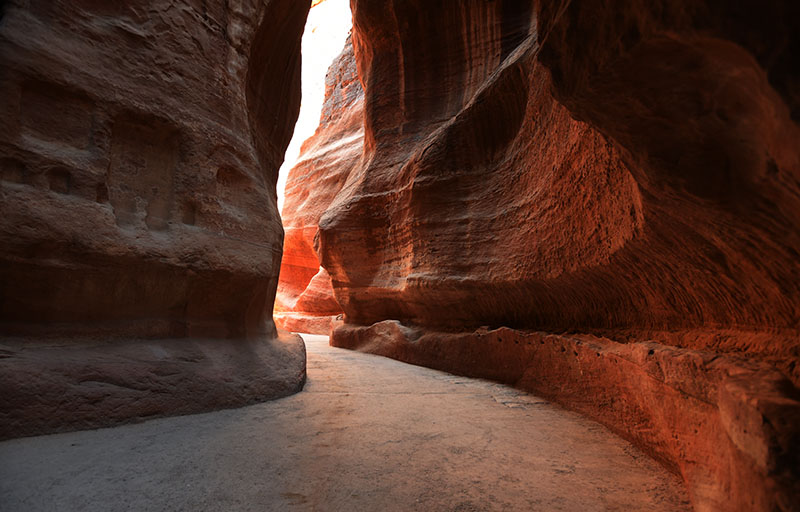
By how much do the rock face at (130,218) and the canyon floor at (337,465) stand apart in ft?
1.14

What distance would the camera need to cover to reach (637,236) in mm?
2023

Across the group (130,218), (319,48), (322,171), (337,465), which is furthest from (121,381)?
(319,48)

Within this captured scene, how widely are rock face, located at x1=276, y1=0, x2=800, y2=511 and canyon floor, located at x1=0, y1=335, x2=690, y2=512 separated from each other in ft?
1.14

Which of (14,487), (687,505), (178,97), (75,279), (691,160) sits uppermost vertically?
(178,97)

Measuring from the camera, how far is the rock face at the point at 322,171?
15828mm

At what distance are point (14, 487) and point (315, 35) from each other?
36.7 m

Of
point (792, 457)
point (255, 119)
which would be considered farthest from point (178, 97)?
point (792, 457)

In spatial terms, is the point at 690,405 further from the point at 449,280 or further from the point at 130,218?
the point at 130,218

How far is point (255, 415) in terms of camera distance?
99.7 inches

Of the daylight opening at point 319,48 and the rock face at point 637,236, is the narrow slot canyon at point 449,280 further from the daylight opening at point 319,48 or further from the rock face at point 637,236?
the daylight opening at point 319,48

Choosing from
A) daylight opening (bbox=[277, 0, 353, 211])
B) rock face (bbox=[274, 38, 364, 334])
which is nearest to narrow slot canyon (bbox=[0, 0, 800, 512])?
rock face (bbox=[274, 38, 364, 334])

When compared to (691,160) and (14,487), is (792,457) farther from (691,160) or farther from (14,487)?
(14,487)

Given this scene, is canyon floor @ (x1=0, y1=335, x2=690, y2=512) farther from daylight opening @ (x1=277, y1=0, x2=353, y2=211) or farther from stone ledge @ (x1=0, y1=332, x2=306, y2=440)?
daylight opening @ (x1=277, y1=0, x2=353, y2=211)

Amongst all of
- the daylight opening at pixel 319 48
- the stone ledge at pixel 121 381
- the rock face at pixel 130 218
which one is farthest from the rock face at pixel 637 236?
the daylight opening at pixel 319 48
